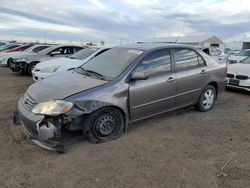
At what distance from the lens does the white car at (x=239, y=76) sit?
23.9ft

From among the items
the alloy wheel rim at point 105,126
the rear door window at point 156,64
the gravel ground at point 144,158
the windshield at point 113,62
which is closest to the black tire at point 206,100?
the gravel ground at point 144,158

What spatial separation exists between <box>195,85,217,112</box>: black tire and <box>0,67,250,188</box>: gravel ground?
0.62 meters

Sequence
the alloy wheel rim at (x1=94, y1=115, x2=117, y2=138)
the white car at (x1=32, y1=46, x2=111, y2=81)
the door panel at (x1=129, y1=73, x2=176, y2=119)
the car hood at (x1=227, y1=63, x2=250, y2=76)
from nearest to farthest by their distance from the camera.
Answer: the alloy wheel rim at (x1=94, y1=115, x2=117, y2=138), the door panel at (x1=129, y1=73, x2=176, y2=119), the car hood at (x1=227, y1=63, x2=250, y2=76), the white car at (x1=32, y1=46, x2=111, y2=81)

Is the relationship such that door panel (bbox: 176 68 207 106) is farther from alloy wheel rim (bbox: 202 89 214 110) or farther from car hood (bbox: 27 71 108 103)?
car hood (bbox: 27 71 108 103)

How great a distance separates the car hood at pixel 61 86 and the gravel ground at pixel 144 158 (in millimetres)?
766

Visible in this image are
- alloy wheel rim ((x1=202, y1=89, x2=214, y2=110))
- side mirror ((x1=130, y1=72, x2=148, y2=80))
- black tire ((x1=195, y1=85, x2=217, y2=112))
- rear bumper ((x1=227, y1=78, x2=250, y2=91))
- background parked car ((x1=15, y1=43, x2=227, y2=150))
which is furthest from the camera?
rear bumper ((x1=227, y1=78, x2=250, y2=91))

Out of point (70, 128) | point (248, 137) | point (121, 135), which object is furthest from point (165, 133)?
point (70, 128)

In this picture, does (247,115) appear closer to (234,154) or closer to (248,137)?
(248,137)

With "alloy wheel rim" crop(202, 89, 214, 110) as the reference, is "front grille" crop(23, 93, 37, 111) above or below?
above

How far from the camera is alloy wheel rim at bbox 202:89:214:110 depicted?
5.49m

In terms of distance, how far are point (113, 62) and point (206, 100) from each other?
2455 mm

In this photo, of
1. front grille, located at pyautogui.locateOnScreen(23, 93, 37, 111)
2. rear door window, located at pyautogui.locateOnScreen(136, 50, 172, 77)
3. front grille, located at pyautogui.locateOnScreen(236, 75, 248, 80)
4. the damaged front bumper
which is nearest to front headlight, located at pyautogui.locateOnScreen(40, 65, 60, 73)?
front grille, located at pyautogui.locateOnScreen(23, 93, 37, 111)

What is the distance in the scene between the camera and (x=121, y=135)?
4.10 meters

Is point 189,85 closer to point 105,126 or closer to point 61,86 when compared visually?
point 105,126
